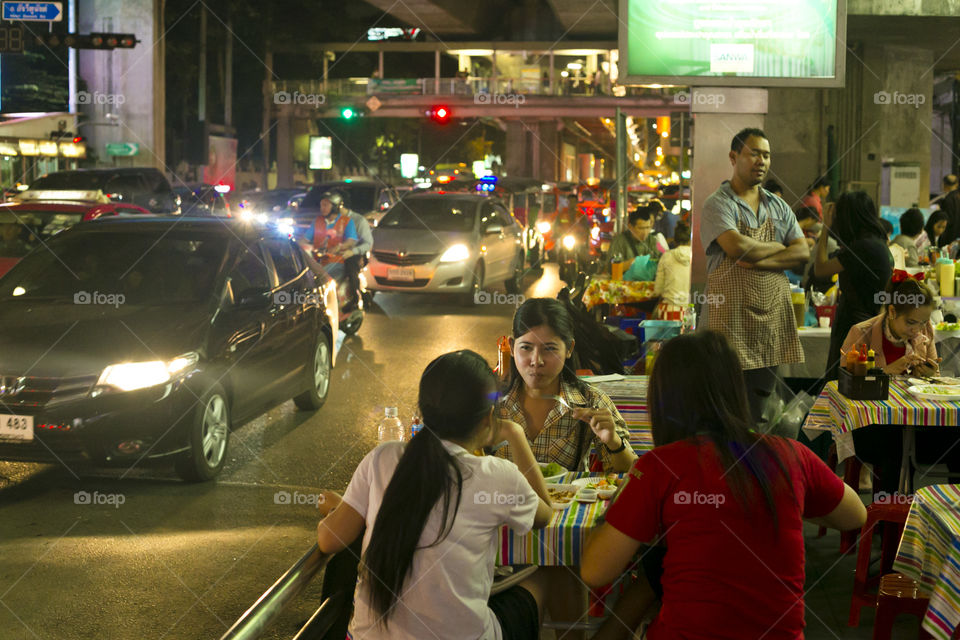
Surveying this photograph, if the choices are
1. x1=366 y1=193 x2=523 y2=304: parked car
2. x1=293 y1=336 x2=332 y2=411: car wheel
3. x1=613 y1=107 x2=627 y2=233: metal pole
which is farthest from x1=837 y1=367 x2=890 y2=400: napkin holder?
x1=366 y1=193 x2=523 y2=304: parked car

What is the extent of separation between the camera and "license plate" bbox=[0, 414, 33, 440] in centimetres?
717

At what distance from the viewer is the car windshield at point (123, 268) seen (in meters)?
8.34

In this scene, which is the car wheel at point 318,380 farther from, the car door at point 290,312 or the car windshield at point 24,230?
the car windshield at point 24,230

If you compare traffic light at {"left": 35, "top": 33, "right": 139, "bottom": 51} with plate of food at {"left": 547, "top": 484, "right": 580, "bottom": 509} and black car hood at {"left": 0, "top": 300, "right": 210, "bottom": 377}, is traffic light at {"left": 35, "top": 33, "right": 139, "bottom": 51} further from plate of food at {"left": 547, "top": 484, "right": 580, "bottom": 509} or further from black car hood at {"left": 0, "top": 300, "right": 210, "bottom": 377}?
plate of food at {"left": 547, "top": 484, "right": 580, "bottom": 509}

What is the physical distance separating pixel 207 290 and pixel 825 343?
14.5 feet

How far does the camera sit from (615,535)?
3.40 m

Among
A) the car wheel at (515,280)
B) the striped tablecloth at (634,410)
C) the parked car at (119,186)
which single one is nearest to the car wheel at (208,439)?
the striped tablecloth at (634,410)

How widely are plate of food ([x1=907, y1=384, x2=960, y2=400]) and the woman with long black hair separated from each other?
1.63 m

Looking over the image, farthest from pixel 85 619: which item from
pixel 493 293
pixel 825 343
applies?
pixel 493 293

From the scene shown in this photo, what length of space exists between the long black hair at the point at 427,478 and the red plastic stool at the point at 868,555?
2405mm

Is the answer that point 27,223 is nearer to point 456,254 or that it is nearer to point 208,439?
point 208,439

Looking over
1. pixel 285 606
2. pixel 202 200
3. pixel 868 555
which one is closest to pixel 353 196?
pixel 202 200

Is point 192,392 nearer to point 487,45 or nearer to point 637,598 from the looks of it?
point 637,598

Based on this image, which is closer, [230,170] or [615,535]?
[615,535]
